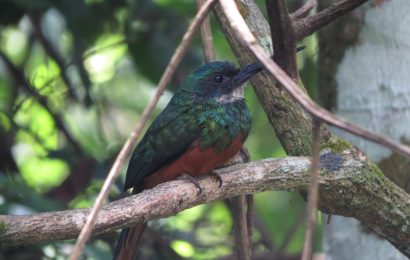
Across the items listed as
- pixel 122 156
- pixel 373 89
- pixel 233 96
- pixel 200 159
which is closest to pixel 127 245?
pixel 200 159

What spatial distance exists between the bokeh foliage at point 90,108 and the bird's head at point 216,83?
19.3 inches

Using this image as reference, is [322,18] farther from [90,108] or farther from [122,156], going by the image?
[90,108]

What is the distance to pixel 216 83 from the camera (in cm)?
292

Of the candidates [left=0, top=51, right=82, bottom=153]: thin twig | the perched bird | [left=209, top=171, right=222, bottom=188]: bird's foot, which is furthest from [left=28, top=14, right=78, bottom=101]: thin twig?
[left=209, top=171, right=222, bottom=188]: bird's foot

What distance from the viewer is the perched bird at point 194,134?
2.64 m

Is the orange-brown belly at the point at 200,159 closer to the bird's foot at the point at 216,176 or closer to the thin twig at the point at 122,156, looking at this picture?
the bird's foot at the point at 216,176

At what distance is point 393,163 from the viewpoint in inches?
103

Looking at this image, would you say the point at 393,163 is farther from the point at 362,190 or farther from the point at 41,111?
the point at 41,111

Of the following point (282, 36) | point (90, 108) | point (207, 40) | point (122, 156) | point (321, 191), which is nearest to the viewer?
point (122, 156)

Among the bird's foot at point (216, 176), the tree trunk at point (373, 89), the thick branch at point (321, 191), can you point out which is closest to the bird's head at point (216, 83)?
the tree trunk at point (373, 89)

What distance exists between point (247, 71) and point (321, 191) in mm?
490

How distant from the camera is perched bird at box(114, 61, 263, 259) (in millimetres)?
2641

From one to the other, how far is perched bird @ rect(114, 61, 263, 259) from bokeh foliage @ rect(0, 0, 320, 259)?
340mm

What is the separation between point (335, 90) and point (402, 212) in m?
0.68
